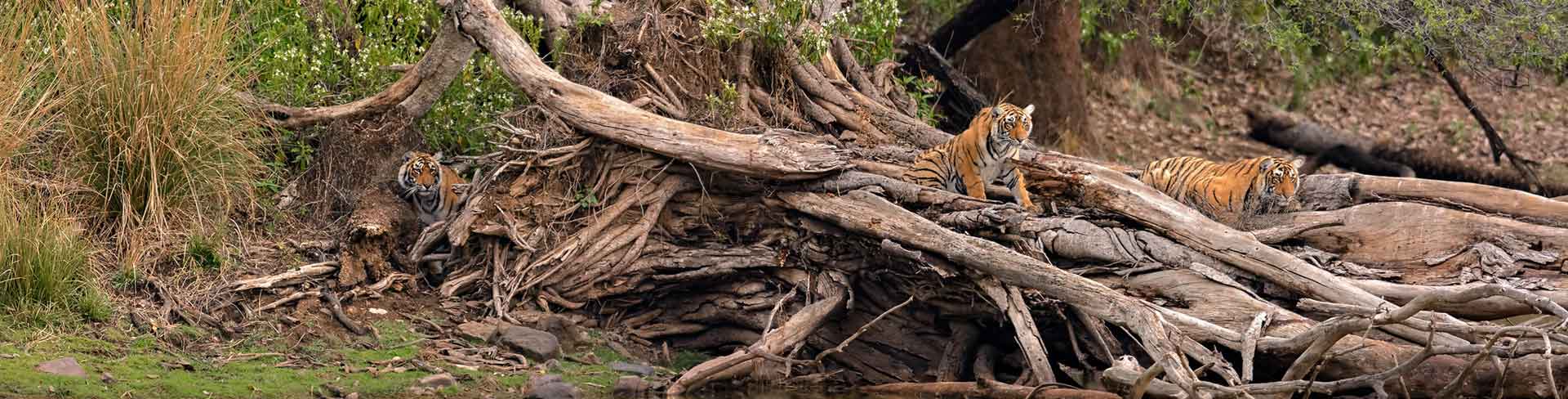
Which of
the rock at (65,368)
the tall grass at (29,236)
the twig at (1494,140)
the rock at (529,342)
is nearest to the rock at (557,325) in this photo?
the rock at (529,342)

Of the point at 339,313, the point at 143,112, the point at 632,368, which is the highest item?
the point at 143,112

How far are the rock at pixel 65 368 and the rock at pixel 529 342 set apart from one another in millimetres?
1897

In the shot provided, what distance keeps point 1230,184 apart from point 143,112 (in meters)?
5.68

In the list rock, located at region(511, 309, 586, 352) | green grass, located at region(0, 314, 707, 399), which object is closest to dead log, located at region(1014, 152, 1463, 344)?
rock, located at region(511, 309, 586, 352)

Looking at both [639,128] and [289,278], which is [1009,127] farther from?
[289,278]

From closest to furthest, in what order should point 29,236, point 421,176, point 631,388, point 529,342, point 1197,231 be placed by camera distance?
point 29,236
point 631,388
point 1197,231
point 529,342
point 421,176

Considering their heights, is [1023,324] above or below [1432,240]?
below

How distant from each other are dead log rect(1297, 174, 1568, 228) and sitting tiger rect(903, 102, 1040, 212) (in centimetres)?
151

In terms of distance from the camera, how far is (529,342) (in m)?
7.09

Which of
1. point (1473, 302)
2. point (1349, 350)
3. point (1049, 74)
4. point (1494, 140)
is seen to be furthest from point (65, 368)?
point (1494, 140)

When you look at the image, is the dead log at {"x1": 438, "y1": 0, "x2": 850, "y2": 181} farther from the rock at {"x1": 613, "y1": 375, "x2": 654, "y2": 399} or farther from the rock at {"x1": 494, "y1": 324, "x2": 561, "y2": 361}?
the rock at {"x1": 613, "y1": 375, "x2": 654, "y2": 399}

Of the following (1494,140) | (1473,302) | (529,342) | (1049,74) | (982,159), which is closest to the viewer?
(1473,302)

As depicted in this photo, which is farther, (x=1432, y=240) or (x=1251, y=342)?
(x=1432, y=240)

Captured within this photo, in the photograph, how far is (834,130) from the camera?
31.1 feet
